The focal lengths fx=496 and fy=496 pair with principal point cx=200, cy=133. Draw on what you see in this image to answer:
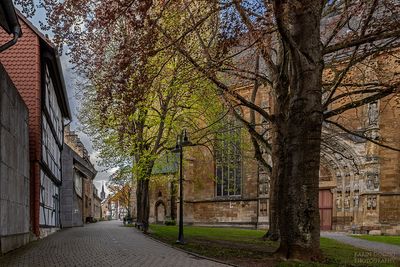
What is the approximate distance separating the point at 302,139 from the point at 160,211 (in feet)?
152

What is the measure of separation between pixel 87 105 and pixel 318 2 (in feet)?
63.0

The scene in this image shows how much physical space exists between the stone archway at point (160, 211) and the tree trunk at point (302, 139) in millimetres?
44961

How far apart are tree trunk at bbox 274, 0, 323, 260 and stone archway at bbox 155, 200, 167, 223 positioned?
44961 mm

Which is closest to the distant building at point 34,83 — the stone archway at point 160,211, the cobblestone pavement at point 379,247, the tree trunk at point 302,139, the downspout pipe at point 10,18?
the downspout pipe at point 10,18

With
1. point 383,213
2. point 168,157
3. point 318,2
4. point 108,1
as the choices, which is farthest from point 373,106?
point 108,1

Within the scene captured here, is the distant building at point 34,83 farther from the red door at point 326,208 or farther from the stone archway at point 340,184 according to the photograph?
the red door at point 326,208

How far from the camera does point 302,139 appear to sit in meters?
11.4

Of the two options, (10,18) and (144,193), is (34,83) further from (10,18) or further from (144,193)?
(144,193)

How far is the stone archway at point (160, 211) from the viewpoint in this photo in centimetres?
5569

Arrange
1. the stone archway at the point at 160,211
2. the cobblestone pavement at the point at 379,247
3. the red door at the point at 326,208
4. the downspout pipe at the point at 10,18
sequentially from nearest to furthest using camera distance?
1. the downspout pipe at the point at 10,18
2. the cobblestone pavement at the point at 379,247
3. the red door at the point at 326,208
4. the stone archway at the point at 160,211

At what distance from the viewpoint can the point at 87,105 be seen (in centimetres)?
2823

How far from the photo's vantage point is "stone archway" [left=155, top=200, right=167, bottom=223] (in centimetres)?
5569

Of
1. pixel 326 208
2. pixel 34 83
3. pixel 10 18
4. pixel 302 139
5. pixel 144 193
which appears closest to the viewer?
pixel 302 139

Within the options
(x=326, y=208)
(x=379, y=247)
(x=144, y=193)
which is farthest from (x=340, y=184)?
(x=379, y=247)
